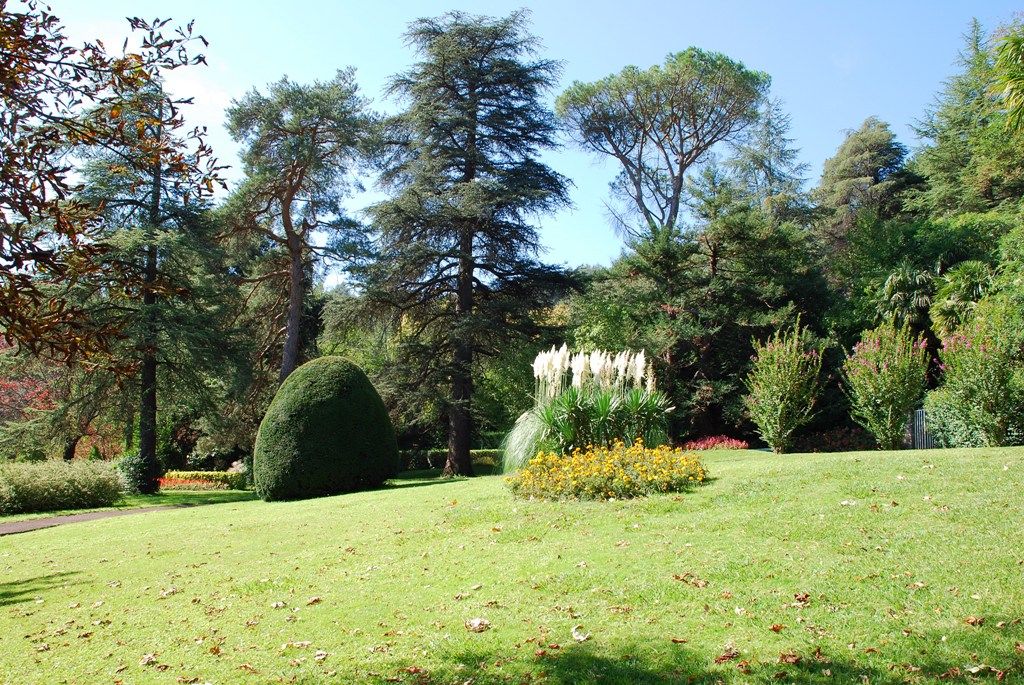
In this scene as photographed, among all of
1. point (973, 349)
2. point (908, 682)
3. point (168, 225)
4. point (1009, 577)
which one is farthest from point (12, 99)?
point (168, 225)

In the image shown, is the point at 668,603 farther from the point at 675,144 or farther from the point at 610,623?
the point at 675,144

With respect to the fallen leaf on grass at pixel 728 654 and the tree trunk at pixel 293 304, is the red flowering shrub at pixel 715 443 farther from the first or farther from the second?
the fallen leaf on grass at pixel 728 654

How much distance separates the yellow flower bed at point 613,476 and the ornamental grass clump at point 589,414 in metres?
1.50

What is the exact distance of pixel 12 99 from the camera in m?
4.39

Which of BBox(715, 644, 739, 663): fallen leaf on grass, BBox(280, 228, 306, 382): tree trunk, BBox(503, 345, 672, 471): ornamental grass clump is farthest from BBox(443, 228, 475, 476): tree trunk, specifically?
BBox(715, 644, 739, 663): fallen leaf on grass

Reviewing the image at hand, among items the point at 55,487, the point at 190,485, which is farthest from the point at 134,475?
the point at 55,487

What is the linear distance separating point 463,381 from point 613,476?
1245 cm

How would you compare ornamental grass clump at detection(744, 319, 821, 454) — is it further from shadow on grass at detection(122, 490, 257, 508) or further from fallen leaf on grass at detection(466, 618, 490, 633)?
shadow on grass at detection(122, 490, 257, 508)

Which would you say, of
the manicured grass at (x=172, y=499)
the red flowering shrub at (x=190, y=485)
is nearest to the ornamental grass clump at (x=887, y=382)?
the manicured grass at (x=172, y=499)

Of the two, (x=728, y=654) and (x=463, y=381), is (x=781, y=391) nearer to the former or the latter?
(x=463, y=381)

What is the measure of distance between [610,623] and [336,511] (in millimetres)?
7486

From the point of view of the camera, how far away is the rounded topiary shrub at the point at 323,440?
619 inches

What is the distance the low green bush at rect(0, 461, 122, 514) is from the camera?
58.8ft

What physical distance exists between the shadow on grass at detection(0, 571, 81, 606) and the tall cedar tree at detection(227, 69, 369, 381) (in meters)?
16.7
